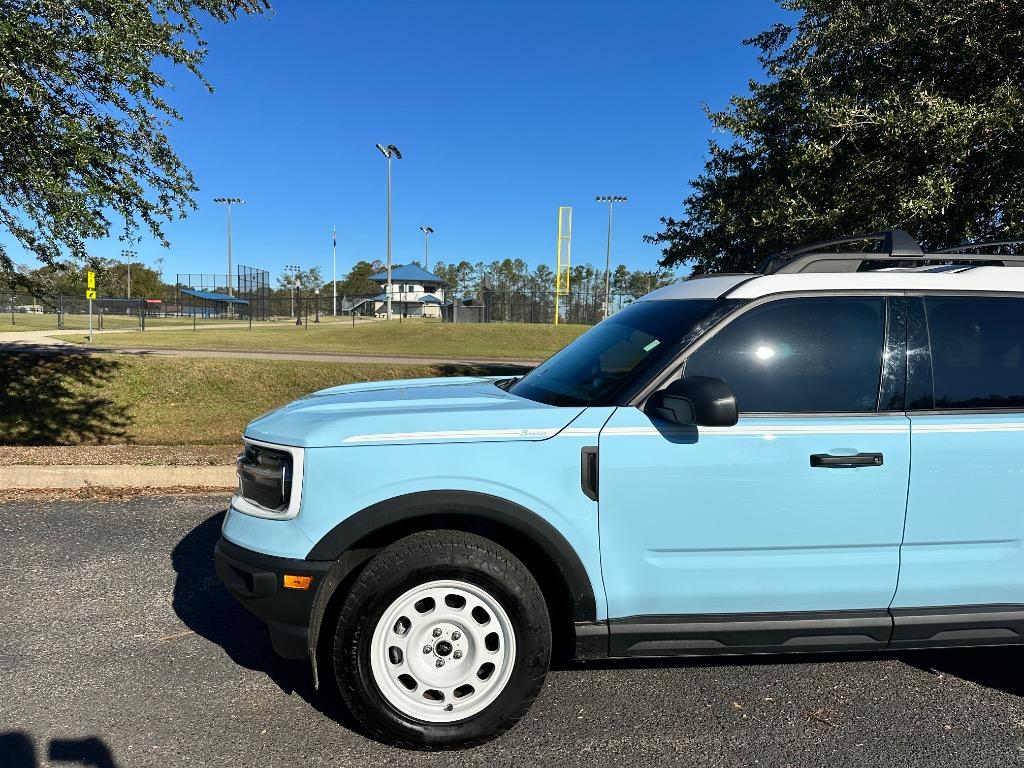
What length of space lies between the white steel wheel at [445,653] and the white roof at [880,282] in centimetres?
163

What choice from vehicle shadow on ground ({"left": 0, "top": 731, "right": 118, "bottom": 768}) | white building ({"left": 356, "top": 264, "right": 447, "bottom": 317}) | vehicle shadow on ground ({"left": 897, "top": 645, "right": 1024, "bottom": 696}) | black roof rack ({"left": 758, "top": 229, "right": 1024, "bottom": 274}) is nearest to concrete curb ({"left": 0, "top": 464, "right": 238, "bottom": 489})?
vehicle shadow on ground ({"left": 0, "top": 731, "right": 118, "bottom": 768})

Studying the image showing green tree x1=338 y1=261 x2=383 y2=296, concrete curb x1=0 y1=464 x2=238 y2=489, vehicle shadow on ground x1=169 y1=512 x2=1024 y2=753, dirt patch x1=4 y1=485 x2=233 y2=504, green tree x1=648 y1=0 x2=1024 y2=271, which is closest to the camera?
vehicle shadow on ground x1=169 y1=512 x2=1024 y2=753

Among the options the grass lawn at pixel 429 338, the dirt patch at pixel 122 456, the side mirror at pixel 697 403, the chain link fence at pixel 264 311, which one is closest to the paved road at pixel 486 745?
the side mirror at pixel 697 403

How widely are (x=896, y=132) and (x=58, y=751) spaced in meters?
8.47

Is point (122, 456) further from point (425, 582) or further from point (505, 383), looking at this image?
point (425, 582)

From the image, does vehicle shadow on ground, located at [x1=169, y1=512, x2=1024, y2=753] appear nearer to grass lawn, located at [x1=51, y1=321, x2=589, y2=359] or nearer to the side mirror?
the side mirror

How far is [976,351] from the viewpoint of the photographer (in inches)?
110

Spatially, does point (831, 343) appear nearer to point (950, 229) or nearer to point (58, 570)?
point (58, 570)

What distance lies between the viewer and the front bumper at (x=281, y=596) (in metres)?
2.52

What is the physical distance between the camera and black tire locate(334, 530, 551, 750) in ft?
8.16

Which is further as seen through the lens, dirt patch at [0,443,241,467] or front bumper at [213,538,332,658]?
dirt patch at [0,443,241,467]

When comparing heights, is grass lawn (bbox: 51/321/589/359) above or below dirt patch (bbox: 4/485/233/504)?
above

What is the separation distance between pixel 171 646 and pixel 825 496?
3108 millimetres

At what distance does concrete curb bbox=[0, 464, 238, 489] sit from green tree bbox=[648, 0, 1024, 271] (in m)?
6.61
